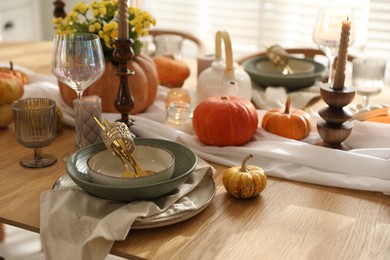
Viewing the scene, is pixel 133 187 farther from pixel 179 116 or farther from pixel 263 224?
pixel 179 116

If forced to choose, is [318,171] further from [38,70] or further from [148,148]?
[38,70]

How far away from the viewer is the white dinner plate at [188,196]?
1.04 metres

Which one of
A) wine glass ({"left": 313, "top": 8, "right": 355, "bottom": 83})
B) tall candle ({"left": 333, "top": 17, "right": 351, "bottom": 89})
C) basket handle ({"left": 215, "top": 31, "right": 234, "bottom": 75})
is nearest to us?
tall candle ({"left": 333, "top": 17, "right": 351, "bottom": 89})

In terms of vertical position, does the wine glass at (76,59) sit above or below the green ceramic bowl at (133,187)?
above

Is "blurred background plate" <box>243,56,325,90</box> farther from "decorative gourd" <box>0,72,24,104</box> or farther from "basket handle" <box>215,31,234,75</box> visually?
"decorative gourd" <box>0,72,24,104</box>

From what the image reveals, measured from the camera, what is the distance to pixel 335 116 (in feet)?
4.42

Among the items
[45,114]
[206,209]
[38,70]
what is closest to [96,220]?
[206,209]

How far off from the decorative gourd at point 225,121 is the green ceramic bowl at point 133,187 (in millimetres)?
151

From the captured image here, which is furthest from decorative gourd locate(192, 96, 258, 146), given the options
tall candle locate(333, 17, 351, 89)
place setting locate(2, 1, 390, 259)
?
tall candle locate(333, 17, 351, 89)

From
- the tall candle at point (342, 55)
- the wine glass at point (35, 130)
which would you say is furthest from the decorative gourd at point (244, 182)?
the wine glass at point (35, 130)

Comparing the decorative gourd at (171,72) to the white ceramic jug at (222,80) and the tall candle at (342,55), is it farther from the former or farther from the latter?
the tall candle at (342,55)

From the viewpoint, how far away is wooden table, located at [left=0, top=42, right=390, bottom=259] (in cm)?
99

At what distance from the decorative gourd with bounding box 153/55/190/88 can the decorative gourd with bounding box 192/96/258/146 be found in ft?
1.63

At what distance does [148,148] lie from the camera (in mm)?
1238
